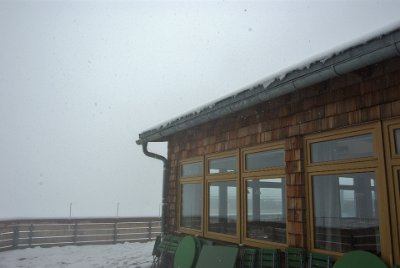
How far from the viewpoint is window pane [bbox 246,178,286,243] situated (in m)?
4.93

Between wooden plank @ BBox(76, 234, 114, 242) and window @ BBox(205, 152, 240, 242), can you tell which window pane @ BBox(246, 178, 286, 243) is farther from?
wooden plank @ BBox(76, 234, 114, 242)

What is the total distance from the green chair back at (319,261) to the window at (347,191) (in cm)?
10

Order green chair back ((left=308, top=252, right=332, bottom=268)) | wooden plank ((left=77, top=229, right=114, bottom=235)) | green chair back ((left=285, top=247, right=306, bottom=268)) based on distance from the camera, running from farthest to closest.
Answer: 1. wooden plank ((left=77, top=229, right=114, bottom=235))
2. green chair back ((left=285, top=247, right=306, bottom=268))
3. green chair back ((left=308, top=252, right=332, bottom=268))

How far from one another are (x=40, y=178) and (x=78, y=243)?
78.0m

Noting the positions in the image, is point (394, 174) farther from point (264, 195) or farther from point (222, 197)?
point (222, 197)

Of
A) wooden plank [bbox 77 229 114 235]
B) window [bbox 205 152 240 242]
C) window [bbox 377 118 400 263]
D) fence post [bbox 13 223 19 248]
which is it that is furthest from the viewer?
wooden plank [bbox 77 229 114 235]

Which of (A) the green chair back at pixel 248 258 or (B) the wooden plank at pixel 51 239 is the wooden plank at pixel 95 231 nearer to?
(B) the wooden plank at pixel 51 239

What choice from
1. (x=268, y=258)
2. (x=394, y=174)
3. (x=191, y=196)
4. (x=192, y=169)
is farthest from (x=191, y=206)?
(x=394, y=174)

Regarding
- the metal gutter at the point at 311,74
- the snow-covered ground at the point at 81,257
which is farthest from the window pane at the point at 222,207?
the snow-covered ground at the point at 81,257

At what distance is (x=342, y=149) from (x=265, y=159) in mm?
1383

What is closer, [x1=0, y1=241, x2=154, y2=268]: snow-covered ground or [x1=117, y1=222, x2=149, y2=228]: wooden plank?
[x1=0, y1=241, x2=154, y2=268]: snow-covered ground

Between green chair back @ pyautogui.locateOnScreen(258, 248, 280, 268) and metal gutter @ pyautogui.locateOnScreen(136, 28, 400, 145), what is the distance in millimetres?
2024

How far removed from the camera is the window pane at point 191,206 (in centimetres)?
694

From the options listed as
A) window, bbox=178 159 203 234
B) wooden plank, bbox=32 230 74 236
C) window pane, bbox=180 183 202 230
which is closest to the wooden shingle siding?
window, bbox=178 159 203 234
